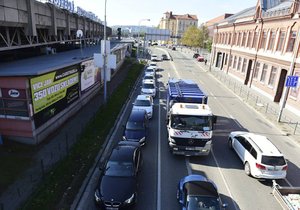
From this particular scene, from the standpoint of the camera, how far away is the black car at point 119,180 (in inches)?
387

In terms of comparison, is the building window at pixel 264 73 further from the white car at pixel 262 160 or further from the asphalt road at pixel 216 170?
the white car at pixel 262 160

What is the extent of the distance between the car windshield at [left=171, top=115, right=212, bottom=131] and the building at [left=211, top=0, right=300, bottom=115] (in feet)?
39.9

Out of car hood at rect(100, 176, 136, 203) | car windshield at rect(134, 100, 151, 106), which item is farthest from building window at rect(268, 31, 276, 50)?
car hood at rect(100, 176, 136, 203)

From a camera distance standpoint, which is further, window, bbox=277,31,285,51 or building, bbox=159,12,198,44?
building, bbox=159,12,198,44

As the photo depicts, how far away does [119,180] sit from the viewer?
1064 cm

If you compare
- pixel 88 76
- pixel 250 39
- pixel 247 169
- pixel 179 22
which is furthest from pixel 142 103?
pixel 179 22

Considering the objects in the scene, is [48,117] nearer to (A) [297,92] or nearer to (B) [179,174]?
(B) [179,174]

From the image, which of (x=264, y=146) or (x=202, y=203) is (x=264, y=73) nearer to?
(x=264, y=146)

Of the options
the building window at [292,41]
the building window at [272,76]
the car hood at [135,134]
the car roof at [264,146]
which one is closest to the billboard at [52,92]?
the car hood at [135,134]

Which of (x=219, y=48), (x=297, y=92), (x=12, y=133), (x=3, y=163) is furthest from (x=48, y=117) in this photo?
(x=219, y=48)

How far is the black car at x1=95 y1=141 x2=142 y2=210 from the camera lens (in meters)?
9.82

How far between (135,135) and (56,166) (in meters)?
5.21

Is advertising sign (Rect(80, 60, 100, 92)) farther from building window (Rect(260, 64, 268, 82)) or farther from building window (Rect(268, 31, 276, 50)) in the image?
building window (Rect(268, 31, 276, 50))

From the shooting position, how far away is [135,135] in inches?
626
